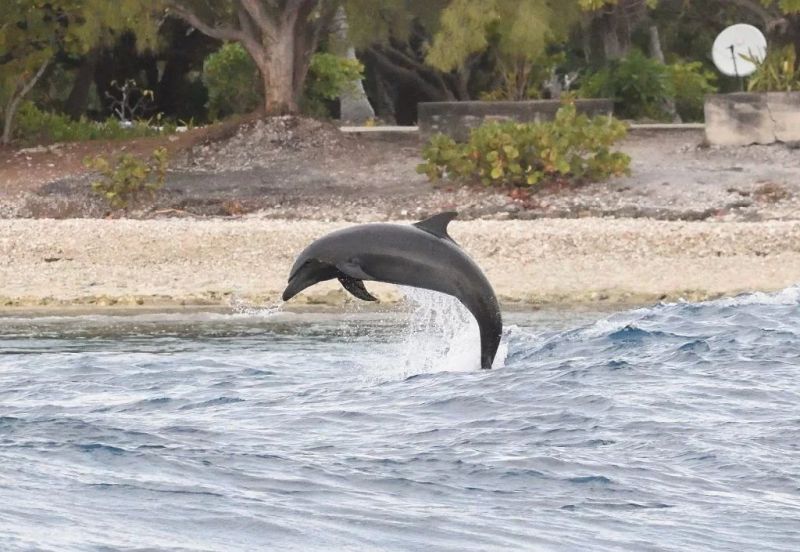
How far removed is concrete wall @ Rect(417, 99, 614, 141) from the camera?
26547mm

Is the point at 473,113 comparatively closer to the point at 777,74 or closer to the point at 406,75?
the point at 777,74

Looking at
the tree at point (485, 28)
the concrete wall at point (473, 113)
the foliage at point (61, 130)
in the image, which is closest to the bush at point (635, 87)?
the concrete wall at point (473, 113)

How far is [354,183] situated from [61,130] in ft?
20.0

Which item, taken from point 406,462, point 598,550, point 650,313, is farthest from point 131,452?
point 650,313

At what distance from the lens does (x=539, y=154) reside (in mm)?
23812

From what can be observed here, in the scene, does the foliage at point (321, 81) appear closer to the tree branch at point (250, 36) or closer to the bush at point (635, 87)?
the tree branch at point (250, 36)

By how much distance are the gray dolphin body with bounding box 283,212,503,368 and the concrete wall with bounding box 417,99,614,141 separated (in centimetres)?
1580

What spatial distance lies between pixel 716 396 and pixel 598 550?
3904mm

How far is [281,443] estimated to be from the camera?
10312 millimetres

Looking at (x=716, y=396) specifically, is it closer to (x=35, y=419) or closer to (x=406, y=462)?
(x=406, y=462)

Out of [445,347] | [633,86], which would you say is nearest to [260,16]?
[633,86]

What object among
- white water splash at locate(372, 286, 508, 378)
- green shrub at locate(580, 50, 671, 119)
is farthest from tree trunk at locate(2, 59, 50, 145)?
white water splash at locate(372, 286, 508, 378)

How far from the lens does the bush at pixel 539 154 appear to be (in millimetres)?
23734

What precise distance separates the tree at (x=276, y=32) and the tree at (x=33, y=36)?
104 cm
